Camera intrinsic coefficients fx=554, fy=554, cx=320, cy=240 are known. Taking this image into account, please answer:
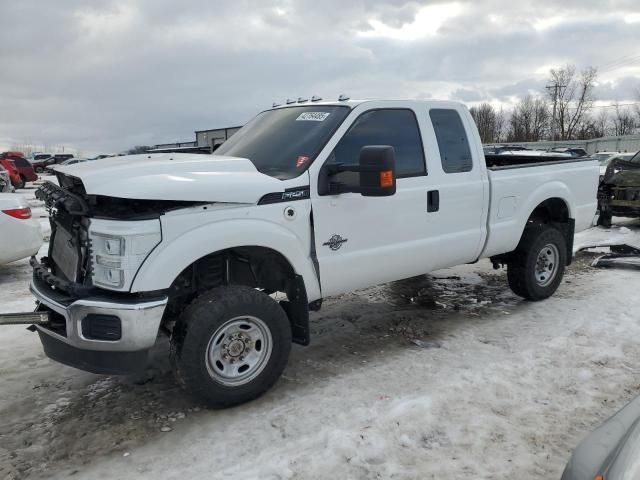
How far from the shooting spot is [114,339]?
10.9 ft

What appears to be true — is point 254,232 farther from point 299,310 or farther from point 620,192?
point 620,192

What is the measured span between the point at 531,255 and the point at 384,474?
3638mm

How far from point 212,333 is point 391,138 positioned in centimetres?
222

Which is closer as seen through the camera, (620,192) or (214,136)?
(214,136)

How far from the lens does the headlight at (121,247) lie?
326cm

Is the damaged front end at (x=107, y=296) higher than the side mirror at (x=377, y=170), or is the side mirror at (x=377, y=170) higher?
the side mirror at (x=377, y=170)

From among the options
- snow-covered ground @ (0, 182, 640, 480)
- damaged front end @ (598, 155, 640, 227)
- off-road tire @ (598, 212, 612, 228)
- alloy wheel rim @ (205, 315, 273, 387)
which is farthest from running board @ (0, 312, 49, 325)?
off-road tire @ (598, 212, 612, 228)

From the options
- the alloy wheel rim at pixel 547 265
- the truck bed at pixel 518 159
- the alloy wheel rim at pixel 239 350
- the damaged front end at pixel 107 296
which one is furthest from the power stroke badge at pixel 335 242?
the truck bed at pixel 518 159

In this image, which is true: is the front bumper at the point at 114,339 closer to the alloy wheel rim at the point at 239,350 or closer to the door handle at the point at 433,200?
the alloy wheel rim at the point at 239,350

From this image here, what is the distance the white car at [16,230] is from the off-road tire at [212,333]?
4.68 metres

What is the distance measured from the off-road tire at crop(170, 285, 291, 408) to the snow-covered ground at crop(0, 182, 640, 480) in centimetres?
16

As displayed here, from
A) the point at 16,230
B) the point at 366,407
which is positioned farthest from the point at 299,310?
the point at 16,230

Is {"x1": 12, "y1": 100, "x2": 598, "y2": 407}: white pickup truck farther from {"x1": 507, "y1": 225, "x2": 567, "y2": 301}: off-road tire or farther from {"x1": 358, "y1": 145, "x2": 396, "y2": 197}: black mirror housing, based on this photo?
{"x1": 507, "y1": 225, "x2": 567, "y2": 301}: off-road tire

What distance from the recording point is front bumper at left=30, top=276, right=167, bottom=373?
3.29 meters
